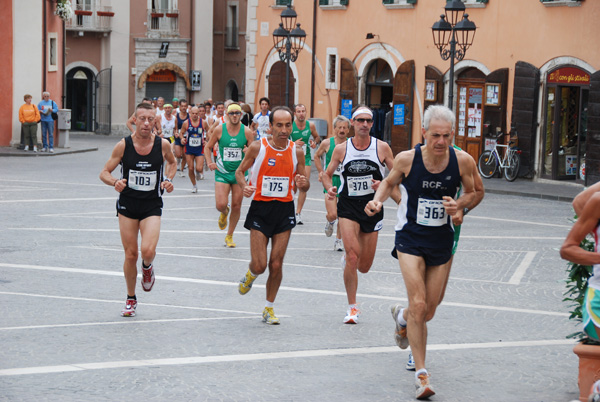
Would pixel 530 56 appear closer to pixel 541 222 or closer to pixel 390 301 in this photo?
pixel 541 222

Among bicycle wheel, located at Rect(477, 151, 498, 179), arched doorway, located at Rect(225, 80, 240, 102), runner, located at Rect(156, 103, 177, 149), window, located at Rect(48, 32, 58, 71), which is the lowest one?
bicycle wheel, located at Rect(477, 151, 498, 179)

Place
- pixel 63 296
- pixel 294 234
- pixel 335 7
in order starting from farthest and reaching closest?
pixel 335 7, pixel 294 234, pixel 63 296

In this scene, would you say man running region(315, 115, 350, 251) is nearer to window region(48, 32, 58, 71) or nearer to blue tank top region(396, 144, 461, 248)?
blue tank top region(396, 144, 461, 248)

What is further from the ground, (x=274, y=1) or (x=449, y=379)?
(x=274, y=1)

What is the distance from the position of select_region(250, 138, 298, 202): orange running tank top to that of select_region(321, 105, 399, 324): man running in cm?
40

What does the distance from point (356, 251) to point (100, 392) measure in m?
3.63

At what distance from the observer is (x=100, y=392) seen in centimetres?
725

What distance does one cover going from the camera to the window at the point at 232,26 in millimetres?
56656

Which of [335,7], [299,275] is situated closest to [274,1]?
[335,7]

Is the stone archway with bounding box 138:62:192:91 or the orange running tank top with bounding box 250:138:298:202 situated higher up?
the stone archway with bounding box 138:62:192:91

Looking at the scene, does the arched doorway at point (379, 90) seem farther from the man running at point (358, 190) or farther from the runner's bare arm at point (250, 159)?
the runner's bare arm at point (250, 159)

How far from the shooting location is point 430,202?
788cm

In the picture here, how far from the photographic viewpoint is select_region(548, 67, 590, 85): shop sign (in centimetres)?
2677

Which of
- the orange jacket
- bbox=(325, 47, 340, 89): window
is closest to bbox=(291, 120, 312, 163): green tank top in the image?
the orange jacket
